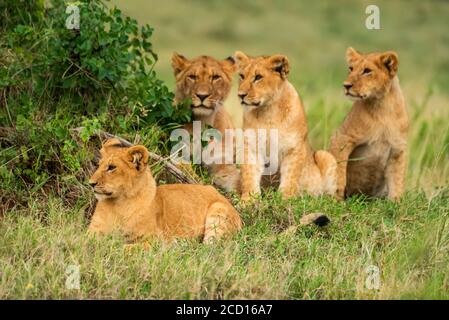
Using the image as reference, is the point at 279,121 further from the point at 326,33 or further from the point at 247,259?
the point at 326,33

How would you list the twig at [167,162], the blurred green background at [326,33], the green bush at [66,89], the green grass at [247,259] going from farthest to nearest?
the blurred green background at [326,33]
the twig at [167,162]
the green bush at [66,89]
the green grass at [247,259]

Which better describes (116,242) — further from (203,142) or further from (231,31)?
(231,31)

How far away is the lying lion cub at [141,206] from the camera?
27.5 ft

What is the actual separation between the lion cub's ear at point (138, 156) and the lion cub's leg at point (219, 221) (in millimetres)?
723

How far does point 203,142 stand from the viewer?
10.3m

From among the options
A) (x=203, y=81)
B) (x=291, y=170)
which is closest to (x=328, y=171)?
(x=291, y=170)

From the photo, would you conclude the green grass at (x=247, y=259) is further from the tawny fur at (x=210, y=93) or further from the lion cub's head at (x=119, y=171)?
the tawny fur at (x=210, y=93)

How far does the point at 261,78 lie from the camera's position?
10.3m

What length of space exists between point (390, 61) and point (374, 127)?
2.04 ft

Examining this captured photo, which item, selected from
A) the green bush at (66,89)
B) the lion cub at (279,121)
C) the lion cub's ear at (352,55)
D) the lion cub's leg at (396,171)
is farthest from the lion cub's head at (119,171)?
the lion cub's leg at (396,171)

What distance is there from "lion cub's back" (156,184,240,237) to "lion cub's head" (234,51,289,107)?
140cm

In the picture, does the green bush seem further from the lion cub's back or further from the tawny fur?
the lion cub's back

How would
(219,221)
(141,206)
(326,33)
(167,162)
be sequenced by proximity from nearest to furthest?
(141,206), (219,221), (167,162), (326,33)
